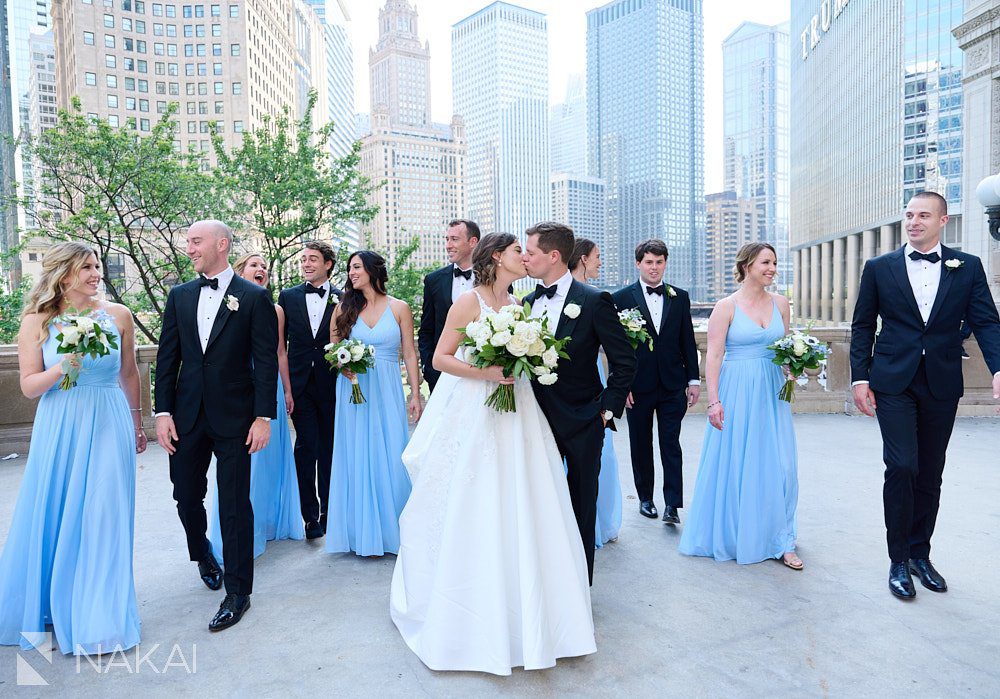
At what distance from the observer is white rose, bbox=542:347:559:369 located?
3.53m

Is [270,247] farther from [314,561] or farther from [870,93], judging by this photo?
[870,93]

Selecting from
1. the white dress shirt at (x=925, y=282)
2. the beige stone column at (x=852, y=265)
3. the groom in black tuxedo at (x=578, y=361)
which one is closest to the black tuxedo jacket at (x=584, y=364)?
the groom in black tuxedo at (x=578, y=361)

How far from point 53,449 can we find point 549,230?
2893mm

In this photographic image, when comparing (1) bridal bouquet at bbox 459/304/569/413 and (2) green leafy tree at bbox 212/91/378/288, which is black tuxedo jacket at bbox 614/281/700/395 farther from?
(2) green leafy tree at bbox 212/91/378/288

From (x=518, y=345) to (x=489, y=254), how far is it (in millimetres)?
792

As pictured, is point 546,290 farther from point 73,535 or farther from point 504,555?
point 73,535

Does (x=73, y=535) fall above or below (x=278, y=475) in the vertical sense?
above

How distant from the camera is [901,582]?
4.48 meters

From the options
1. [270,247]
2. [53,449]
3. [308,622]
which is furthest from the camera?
[270,247]

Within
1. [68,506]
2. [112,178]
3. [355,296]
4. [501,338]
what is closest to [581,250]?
[355,296]

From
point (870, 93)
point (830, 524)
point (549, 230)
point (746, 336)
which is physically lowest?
point (830, 524)

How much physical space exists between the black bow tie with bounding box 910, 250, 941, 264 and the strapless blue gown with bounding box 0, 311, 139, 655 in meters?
4.77

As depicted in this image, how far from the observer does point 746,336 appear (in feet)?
17.2

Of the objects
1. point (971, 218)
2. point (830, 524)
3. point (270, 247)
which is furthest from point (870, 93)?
point (830, 524)
